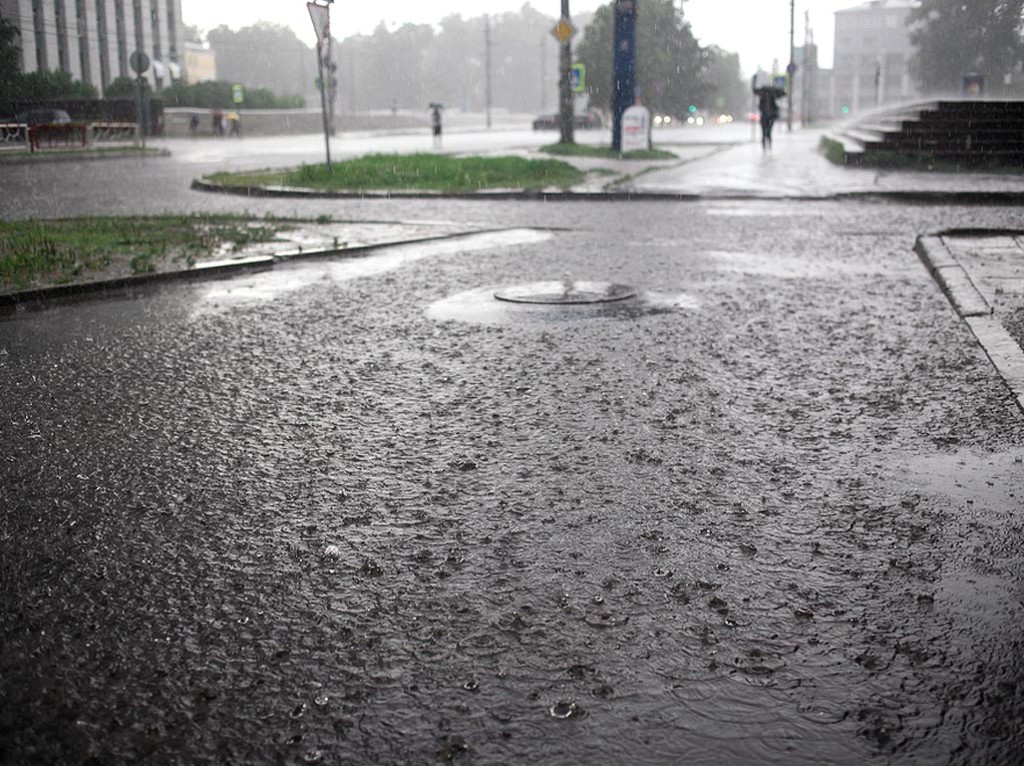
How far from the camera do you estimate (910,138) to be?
74.3ft

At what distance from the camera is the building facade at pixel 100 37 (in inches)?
2562

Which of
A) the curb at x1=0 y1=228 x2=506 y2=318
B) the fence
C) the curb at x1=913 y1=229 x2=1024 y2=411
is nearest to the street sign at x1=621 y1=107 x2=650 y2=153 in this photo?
the curb at x1=0 y1=228 x2=506 y2=318

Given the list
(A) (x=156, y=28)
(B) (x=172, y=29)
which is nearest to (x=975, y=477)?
(A) (x=156, y=28)

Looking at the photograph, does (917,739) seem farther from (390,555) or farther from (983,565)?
(390,555)

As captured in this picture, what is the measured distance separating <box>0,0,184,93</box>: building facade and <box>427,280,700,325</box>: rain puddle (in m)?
56.0

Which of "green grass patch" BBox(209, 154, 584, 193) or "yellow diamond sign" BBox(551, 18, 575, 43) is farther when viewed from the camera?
"yellow diamond sign" BBox(551, 18, 575, 43)

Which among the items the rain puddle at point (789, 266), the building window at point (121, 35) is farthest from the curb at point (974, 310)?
the building window at point (121, 35)

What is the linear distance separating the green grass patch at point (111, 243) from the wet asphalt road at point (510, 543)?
1.81m

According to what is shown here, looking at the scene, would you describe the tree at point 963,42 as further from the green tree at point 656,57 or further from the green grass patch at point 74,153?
the green grass patch at point 74,153

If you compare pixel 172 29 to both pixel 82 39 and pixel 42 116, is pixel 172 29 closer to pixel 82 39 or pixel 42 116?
pixel 82 39

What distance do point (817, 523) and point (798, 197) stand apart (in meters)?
13.0

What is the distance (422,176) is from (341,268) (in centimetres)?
1070

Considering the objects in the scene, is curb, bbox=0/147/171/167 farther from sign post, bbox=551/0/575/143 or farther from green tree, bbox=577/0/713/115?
green tree, bbox=577/0/713/115

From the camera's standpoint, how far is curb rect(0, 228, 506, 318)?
24.3 ft
